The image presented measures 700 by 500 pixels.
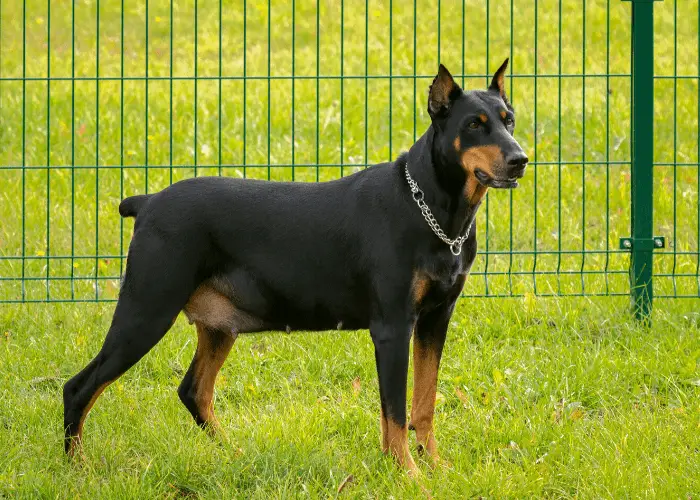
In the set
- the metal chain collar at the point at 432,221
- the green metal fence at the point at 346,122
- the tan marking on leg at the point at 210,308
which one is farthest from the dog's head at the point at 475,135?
the green metal fence at the point at 346,122

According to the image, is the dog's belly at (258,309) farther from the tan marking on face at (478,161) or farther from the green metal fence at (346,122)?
the green metal fence at (346,122)

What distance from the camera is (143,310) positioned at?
16.2 feet

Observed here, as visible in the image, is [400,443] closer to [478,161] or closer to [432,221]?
[432,221]

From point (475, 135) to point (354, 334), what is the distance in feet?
7.42

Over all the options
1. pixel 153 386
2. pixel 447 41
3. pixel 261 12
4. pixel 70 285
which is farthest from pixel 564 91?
pixel 153 386

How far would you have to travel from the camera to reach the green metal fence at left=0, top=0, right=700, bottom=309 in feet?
23.6

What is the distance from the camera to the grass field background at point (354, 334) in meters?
4.97

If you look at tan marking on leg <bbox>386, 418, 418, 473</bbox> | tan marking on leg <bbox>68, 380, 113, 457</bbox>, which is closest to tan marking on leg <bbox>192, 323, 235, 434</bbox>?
tan marking on leg <bbox>68, 380, 113, 457</bbox>

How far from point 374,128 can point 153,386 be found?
4.98m

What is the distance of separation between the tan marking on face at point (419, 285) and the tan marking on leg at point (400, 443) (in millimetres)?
547

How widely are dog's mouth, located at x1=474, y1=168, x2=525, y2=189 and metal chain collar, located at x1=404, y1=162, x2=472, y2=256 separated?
28 centimetres

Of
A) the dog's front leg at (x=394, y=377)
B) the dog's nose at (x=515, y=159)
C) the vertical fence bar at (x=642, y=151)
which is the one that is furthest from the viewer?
the vertical fence bar at (x=642, y=151)

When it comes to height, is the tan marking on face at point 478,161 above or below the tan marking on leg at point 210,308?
above

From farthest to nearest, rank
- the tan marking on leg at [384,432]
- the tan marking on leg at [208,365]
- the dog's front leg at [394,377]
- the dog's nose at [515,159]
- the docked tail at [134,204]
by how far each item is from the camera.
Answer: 1. the tan marking on leg at [208,365]
2. the docked tail at [134,204]
3. the tan marking on leg at [384,432]
4. the dog's front leg at [394,377]
5. the dog's nose at [515,159]
